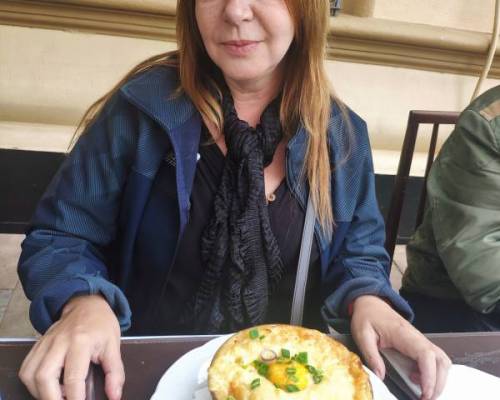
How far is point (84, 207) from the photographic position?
3.45 ft

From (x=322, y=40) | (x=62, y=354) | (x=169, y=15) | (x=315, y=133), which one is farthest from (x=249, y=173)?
(x=169, y=15)

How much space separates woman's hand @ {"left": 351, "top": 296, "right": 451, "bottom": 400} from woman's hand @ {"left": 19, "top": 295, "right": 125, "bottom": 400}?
420 mm

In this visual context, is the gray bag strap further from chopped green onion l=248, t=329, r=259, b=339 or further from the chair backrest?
the chair backrest

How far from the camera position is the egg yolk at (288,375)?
0.69 metres

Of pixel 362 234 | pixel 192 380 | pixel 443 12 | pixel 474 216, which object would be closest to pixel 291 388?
pixel 192 380

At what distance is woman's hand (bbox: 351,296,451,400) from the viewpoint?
80 cm

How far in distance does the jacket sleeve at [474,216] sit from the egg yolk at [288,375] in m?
0.73

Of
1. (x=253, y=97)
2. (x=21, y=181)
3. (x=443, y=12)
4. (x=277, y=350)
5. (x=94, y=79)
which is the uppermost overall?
(x=443, y=12)

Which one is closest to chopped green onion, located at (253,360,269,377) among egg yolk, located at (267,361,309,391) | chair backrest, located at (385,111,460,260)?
egg yolk, located at (267,361,309,391)

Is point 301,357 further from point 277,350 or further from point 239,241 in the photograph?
point 239,241

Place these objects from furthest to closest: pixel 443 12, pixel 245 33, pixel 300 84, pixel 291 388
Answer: pixel 443 12, pixel 300 84, pixel 245 33, pixel 291 388

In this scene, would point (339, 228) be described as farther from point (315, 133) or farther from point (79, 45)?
point (79, 45)

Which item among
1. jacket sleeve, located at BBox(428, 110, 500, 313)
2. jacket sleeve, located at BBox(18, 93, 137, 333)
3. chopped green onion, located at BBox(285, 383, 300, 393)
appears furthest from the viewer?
jacket sleeve, located at BBox(428, 110, 500, 313)

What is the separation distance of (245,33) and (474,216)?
0.73m
